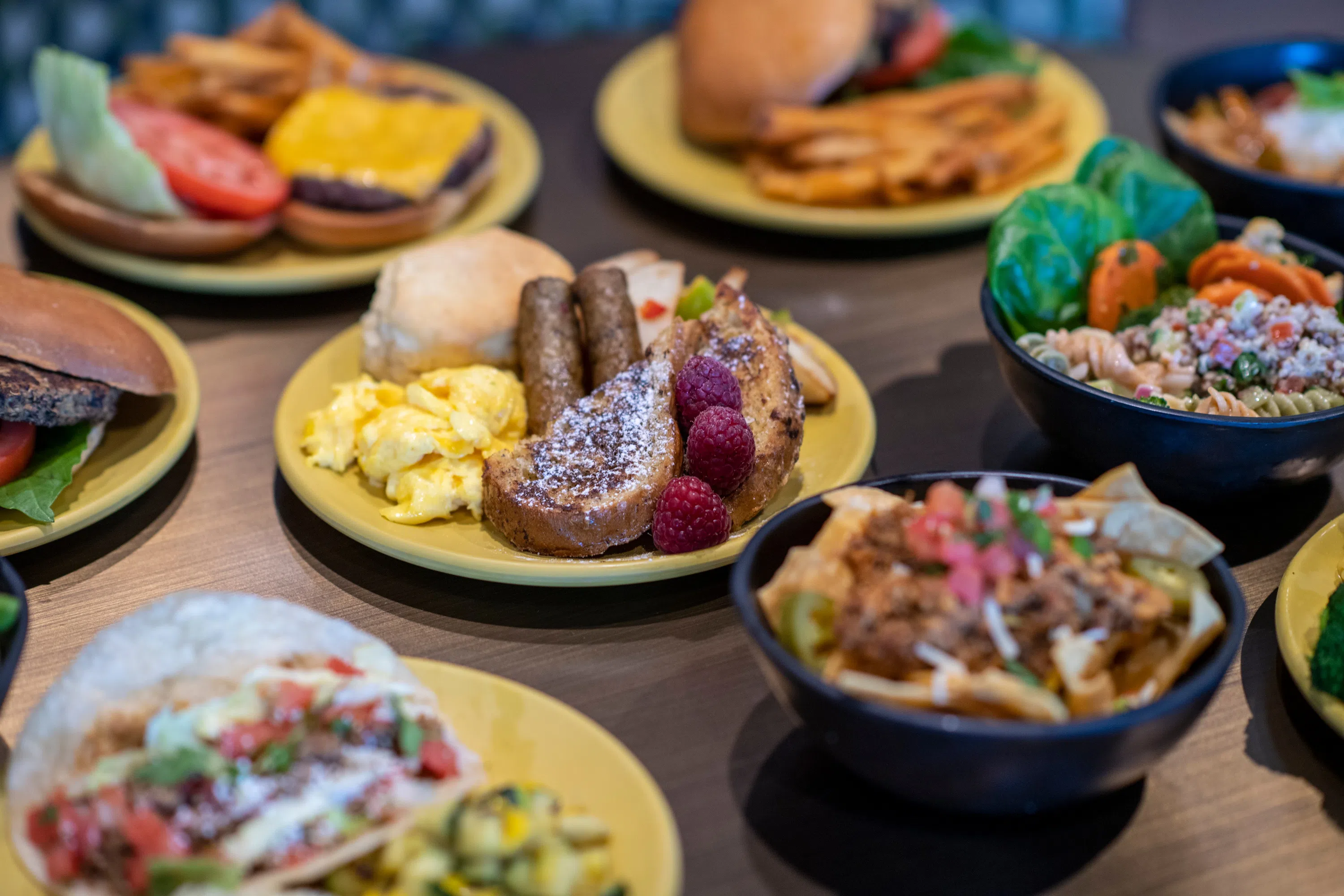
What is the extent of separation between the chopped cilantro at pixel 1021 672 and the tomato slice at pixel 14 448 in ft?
5.83

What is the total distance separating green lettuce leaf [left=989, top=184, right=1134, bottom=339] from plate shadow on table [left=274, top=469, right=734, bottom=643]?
863 mm

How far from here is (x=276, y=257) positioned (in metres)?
3.13

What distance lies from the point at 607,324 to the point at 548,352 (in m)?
0.14

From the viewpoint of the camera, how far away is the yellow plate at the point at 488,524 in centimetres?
199

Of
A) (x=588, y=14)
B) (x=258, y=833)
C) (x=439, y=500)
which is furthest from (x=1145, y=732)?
(x=588, y=14)

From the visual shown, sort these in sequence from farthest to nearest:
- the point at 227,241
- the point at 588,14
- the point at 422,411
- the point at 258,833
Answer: the point at 588,14 → the point at 227,241 → the point at 422,411 → the point at 258,833

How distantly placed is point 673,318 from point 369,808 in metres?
1.25

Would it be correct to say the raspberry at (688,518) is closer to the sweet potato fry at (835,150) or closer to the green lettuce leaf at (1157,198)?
the green lettuce leaf at (1157,198)

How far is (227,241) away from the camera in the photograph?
3012mm

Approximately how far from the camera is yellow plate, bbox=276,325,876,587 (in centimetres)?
199

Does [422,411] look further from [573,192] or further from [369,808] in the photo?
[573,192]

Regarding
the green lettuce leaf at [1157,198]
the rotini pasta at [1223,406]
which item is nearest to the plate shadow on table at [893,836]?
the rotini pasta at [1223,406]

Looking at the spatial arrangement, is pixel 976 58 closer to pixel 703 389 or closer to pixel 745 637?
pixel 703 389

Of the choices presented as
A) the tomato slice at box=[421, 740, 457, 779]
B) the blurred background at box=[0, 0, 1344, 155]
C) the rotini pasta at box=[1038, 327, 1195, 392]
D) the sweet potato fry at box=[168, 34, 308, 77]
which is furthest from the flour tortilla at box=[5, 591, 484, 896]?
the blurred background at box=[0, 0, 1344, 155]
